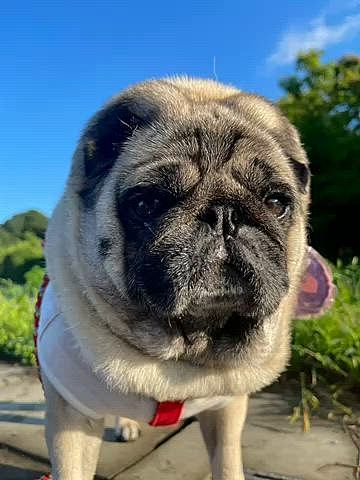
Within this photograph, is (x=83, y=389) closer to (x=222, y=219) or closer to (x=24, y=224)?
(x=222, y=219)

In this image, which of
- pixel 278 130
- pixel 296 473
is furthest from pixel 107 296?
pixel 296 473

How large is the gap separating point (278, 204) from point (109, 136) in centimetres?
54

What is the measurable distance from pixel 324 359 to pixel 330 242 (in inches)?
122

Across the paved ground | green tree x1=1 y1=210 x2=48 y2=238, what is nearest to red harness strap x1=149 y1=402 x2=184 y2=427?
the paved ground

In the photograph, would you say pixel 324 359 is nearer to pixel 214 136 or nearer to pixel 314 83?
pixel 214 136

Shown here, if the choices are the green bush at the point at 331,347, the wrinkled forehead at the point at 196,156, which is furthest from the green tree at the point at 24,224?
the wrinkled forehead at the point at 196,156

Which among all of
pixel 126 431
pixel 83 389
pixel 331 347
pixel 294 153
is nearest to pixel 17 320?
pixel 126 431

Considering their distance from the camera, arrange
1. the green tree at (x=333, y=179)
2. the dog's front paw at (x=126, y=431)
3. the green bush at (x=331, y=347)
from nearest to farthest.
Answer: the dog's front paw at (x=126, y=431)
the green bush at (x=331, y=347)
the green tree at (x=333, y=179)

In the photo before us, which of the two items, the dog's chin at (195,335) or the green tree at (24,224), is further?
the green tree at (24,224)

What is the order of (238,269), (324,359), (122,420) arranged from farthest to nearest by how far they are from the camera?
(324,359), (122,420), (238,269)

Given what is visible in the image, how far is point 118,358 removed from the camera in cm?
180

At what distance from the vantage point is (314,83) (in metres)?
8.71

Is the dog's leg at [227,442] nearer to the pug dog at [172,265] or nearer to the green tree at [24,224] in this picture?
the pug dog at [172,265]

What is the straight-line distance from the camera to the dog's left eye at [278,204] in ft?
5.45
